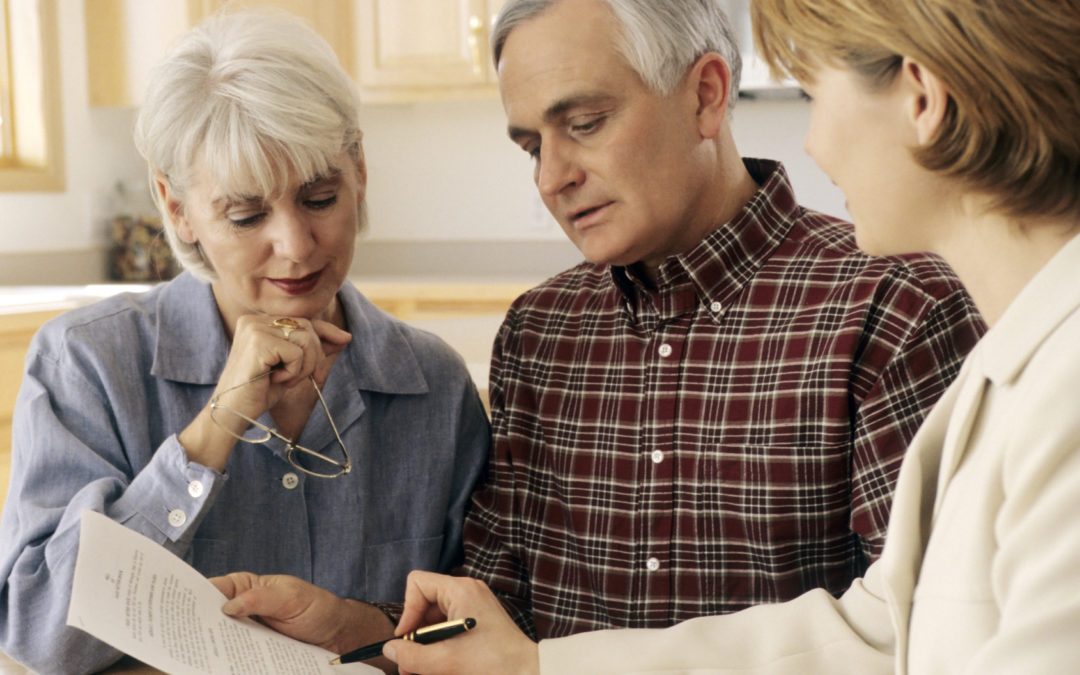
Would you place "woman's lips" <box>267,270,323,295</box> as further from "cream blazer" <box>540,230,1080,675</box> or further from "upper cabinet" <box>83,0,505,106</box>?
"upper cabinet" <box>83,0,505,106</box>

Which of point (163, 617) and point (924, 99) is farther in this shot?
point (163, 617)

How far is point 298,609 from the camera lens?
117 cm

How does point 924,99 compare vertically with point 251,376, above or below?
above

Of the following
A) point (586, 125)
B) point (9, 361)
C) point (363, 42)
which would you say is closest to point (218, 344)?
point (586, 125)

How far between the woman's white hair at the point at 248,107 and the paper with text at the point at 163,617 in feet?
1.60

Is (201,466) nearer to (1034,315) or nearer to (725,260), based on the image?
(725,260)

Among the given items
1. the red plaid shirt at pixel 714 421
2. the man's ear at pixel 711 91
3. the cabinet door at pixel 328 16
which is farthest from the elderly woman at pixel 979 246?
the cabinet door at pixel 328 16

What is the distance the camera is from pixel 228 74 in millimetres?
1372

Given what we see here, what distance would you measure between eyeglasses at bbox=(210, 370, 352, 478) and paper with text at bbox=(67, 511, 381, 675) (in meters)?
0.22

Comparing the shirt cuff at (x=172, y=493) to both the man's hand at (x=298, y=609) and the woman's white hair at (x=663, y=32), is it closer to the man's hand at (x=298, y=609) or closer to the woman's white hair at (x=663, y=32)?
the man's hand at (x=298, y=609)

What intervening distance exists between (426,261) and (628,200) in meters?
3.29

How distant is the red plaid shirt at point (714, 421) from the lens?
1253mm

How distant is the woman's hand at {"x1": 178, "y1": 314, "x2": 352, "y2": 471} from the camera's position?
4.13 feet

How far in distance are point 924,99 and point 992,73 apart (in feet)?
0.22
